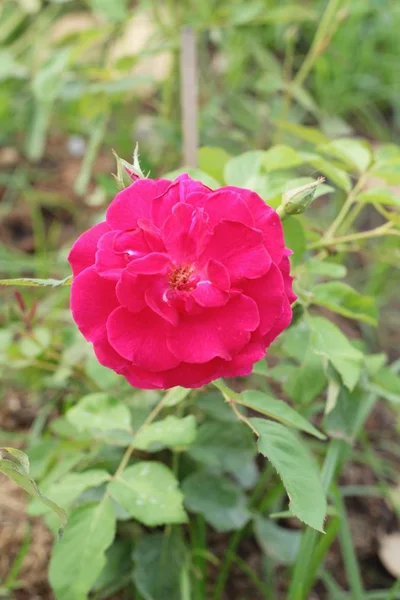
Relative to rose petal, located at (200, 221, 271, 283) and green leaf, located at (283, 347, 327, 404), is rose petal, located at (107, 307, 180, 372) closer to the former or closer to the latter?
rose petal, located at (200, 221, 271, 283)

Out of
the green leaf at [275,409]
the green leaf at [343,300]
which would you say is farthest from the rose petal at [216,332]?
the green leaf at [343,300]

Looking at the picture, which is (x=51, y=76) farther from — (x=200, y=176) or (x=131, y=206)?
(x=131, y=206)

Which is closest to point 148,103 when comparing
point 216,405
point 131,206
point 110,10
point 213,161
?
point 110,10

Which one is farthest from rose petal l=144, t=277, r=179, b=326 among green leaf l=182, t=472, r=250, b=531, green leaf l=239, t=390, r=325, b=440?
green leaf l=182, t=472, r=250, b=531

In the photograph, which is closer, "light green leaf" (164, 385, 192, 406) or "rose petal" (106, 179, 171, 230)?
"rose petal" (106, 179, 171, 230)

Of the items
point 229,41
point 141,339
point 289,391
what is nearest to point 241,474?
point 289,391

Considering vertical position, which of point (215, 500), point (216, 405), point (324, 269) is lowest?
point (215, 500)

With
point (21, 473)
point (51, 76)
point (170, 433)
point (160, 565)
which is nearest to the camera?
point (21, 473)
